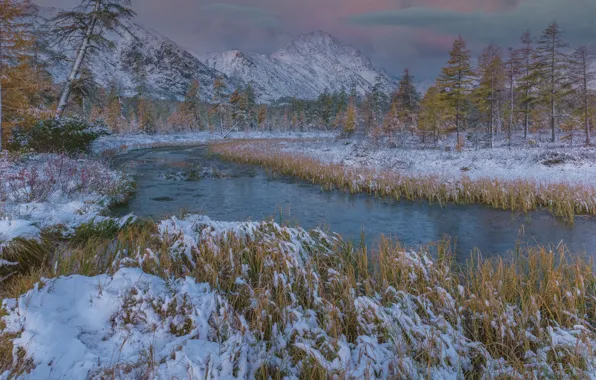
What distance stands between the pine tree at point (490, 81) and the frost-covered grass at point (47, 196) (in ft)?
115

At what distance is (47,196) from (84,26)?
14897 millimetres

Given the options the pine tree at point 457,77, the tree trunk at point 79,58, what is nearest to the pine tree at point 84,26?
the tree trunk at point 79,58

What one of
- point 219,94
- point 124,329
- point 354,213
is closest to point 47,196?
point 124,329

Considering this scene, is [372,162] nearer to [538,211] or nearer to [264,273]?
[538,211]

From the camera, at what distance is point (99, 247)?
561 cm

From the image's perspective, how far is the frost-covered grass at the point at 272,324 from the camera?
2957 millimetres

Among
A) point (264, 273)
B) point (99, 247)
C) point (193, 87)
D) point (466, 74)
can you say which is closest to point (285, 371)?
point (264, 273)

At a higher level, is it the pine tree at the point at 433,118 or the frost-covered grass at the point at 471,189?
the pine tree at the point at 433,118

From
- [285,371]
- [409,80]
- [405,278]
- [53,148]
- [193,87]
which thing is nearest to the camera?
[285,371]

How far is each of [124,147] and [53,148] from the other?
20436 mm

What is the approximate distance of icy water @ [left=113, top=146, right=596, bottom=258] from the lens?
373 inches

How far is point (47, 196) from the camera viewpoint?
9.45m

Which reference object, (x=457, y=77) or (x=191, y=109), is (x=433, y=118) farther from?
(x=191, y=109)

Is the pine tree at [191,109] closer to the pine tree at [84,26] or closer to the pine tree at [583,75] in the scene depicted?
the pine tree at [84,26]
